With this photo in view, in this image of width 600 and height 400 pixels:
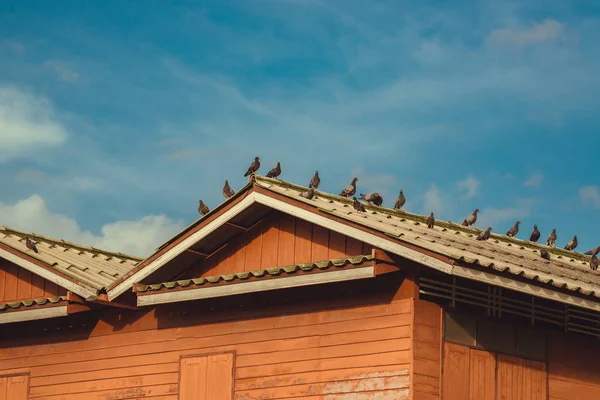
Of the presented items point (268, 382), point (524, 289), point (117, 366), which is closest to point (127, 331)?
point (117, 366)

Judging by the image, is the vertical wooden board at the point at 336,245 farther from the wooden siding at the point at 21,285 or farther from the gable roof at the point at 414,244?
the wooden siding at the point at 21,285

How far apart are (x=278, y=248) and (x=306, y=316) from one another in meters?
1.63

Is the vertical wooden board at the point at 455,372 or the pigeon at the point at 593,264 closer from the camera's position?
the vertical wooden board at the point at 455,372

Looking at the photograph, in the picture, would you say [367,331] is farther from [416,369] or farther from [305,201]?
[305,201]

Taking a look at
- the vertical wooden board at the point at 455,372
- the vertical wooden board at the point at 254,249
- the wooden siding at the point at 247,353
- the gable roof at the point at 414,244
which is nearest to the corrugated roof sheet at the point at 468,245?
the gable roof at the point at 414,244

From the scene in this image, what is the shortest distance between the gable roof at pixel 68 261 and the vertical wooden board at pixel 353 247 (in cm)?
494

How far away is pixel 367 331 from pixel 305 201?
2.51 meters

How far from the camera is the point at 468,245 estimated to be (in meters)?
21.7

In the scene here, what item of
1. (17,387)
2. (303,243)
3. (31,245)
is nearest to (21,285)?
(31,245)

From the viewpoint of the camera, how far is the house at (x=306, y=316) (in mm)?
19234

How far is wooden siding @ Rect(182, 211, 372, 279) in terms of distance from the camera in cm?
2077

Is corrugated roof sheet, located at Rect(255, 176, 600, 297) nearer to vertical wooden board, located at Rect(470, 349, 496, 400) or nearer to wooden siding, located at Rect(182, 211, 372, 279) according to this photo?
wooden siding, located at Rect(182, 211, 372, 279)

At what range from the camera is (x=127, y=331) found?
2308 centimetres

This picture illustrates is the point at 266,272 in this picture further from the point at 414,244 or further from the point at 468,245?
the point at 468,245
